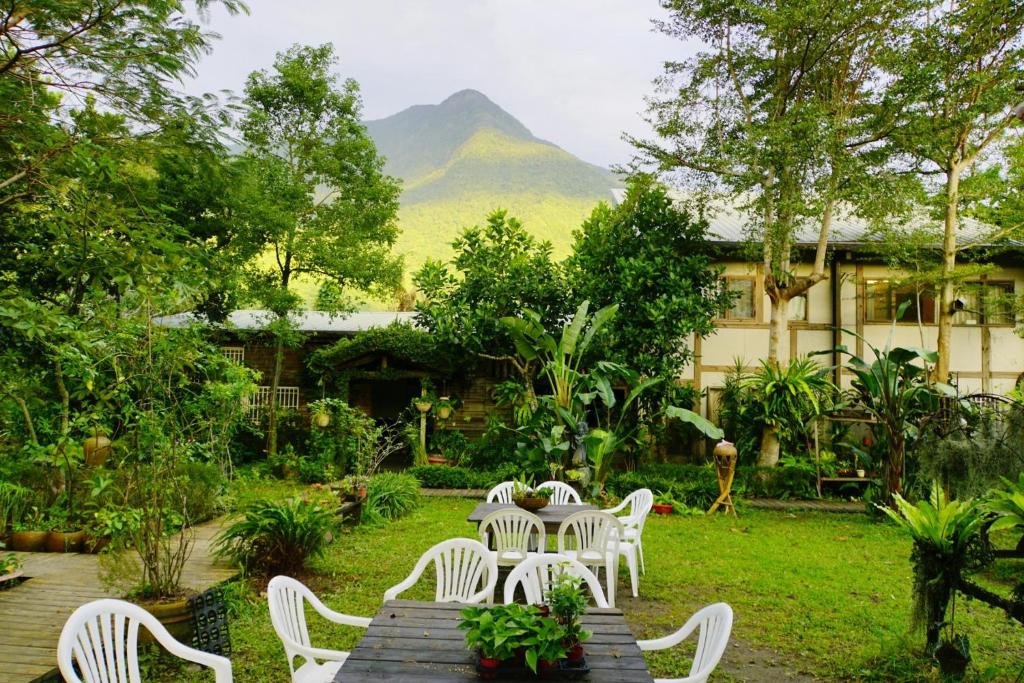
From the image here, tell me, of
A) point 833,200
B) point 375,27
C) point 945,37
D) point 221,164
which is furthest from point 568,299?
point 375,27

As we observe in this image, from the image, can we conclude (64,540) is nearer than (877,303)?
Yes

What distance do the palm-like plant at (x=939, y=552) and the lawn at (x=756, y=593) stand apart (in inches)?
17.9

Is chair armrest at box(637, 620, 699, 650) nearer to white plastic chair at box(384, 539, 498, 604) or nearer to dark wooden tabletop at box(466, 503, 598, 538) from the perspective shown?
white plastic chair at box(384, 539, 498, 604)

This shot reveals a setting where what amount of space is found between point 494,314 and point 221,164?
8889 millimetres

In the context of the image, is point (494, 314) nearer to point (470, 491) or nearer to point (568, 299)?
point (568, 299)

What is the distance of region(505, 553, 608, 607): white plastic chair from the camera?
405 centimetres

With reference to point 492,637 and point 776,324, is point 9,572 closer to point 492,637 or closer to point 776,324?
point 492,637

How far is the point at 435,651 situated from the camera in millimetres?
3109

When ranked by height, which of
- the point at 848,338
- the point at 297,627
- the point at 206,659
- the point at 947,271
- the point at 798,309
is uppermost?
the point at 947,271

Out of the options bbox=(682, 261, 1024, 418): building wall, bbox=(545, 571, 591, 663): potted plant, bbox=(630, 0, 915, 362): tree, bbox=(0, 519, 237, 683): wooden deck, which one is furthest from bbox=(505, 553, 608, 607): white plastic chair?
bbox=(682, 261, 1024, 418): building wall

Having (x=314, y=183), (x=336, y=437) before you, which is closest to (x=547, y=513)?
(x=336, y=437)

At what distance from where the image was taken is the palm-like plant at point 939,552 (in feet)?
14.6

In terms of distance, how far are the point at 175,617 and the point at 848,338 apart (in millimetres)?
14323

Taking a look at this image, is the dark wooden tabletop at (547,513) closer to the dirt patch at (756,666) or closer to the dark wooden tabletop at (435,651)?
the dirt patch at (756,666)
